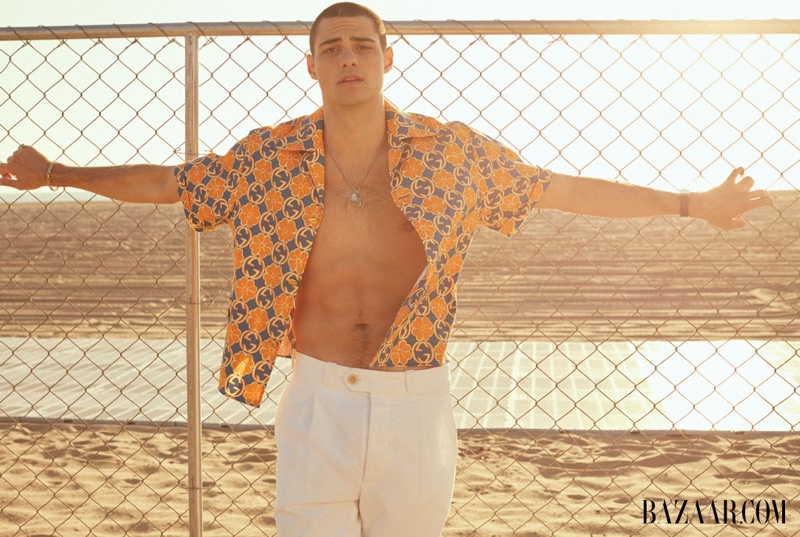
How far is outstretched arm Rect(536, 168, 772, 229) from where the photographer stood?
2.88 metres

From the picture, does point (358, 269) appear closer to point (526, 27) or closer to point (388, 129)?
point (388, 129)

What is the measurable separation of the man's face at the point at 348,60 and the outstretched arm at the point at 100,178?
0.61 m

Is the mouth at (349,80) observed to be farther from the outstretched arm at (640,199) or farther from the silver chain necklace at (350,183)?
the outstretched arm at (640,199)

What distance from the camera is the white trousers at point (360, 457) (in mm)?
2615

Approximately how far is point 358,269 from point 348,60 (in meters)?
0.66

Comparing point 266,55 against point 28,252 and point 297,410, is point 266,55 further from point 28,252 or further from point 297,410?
point 28,252

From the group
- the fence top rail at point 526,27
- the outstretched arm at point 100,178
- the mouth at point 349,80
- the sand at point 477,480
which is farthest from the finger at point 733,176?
the sand at point 477,480

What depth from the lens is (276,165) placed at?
2.78 metres

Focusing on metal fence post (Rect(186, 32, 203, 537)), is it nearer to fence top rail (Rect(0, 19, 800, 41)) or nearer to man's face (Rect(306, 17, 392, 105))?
fence top rail (Rect(0, 19, 800, 41))

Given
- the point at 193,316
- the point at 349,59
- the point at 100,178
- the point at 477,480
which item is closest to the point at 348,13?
A: the point at 349,59

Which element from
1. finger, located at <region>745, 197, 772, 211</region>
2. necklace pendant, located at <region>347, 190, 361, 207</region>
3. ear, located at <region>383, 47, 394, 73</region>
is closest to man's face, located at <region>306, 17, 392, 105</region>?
ear, located at <region>383, 47, 394, 73</region>

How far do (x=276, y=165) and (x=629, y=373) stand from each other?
18.4 ft

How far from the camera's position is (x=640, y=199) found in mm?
2926

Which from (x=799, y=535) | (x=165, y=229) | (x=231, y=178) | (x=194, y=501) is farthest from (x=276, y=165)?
(x=165, y=229)
